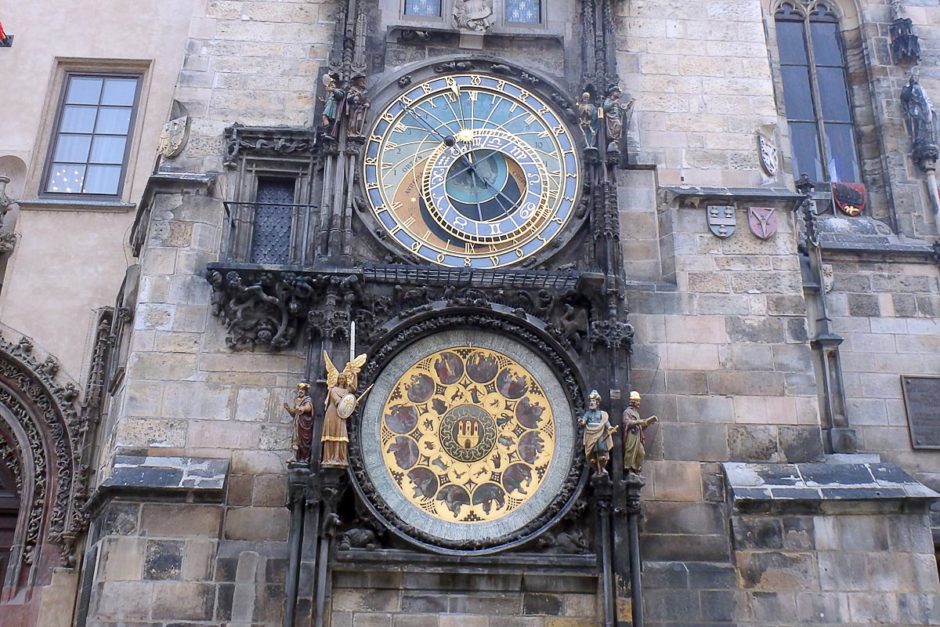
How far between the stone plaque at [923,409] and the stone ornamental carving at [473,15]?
6536 millimetres

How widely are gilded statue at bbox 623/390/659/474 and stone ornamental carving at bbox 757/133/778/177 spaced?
342 centimetres

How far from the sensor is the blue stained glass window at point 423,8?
11.2 metres

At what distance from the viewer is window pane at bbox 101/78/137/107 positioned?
42.9 feet

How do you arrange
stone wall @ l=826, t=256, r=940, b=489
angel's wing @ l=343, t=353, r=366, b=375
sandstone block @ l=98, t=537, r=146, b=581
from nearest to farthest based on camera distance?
sandstone block @ l=98, t=537, r=146, b=581 → angel's wing @ l=343, t=353, r=366, b=375 → stone wall @ l=826, t=256, r=940, b=489

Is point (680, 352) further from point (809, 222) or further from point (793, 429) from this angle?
point (809, 222)

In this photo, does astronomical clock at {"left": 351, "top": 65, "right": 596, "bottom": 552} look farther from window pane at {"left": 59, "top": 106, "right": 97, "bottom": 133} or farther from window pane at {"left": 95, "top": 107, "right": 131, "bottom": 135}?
window pane at {"left": 59, "top": 106, "right": 97, "bottom": 133}

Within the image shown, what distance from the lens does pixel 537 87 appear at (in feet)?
35.4

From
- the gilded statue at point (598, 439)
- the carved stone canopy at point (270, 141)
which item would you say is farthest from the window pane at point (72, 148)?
the gilded statue at point (598, 439)

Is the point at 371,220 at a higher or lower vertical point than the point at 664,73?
lower

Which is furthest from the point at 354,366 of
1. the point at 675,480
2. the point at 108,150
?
the point at 108,150

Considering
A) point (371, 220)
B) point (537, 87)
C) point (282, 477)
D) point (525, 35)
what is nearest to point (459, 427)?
point (282, 477)

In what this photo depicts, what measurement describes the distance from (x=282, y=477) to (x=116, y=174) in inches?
225

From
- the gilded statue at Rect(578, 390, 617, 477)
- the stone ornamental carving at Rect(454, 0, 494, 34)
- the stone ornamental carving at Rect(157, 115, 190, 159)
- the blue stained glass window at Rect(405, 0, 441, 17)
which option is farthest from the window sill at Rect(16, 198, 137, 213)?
the gilded statue at Rect(578, 390, 617, 477)

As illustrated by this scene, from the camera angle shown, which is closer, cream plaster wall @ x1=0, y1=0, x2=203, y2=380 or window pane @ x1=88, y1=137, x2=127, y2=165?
cream plaster wall @ x1=0, y1=0, x2=203, y2=380
